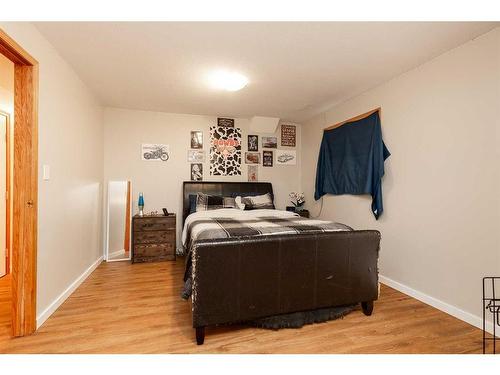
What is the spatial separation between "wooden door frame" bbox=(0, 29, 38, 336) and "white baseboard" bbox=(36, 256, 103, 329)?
11 centimetres

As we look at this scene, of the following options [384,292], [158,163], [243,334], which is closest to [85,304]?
[243,334]

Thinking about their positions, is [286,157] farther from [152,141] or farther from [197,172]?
[152,141]

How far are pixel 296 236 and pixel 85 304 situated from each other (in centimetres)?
205

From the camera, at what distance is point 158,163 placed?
405 centimetres

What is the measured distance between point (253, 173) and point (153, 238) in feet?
6.42

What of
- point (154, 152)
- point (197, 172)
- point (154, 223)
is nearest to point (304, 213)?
point (197, 172)

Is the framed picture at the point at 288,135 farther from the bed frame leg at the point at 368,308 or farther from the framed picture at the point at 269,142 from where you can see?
the bed frame leg at the point at 368,308

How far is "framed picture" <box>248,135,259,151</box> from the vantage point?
446 centimetres

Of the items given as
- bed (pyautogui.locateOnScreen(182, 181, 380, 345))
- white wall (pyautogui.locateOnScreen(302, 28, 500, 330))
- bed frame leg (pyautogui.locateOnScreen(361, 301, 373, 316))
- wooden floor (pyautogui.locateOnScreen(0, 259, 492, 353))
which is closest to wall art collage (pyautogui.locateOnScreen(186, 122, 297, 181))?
white wall (pyautogui.locateOnScreen(302, 28, 500, 330))

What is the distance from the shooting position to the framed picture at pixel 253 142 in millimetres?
4465

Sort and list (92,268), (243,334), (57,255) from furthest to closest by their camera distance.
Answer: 1. (92,268)
2. (57,255)
3. (243,334)

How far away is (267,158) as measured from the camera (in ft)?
15.0

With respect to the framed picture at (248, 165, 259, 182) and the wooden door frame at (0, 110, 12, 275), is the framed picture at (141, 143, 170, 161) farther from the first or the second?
the wooden door frame at (0, 110, 12, 275)
